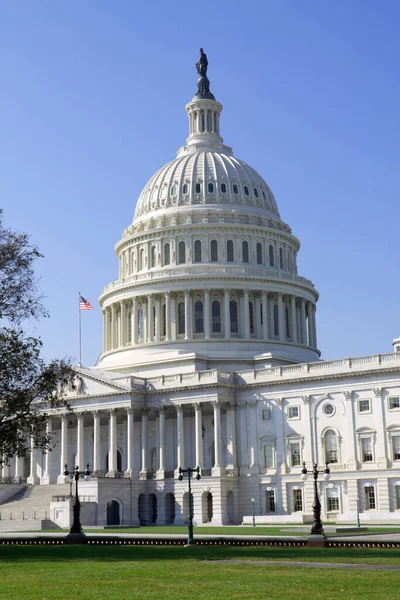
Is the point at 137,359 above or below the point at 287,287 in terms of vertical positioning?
below

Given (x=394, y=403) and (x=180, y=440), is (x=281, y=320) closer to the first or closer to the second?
(x=180, y=440)

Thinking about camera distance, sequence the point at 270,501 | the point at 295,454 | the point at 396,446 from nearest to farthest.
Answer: the point at 396,446 → the point at 295,454 → the point at 270,501

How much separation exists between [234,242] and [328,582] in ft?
325

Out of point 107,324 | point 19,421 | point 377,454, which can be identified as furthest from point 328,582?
point 107,324

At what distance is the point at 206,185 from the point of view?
131 metres

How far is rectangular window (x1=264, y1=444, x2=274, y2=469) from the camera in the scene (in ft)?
338

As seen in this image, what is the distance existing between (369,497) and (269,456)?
493 inches

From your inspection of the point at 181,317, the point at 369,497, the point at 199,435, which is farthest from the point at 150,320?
the point at 369,497

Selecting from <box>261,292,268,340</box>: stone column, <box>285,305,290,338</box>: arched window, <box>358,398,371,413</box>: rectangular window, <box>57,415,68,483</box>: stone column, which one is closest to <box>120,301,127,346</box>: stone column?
<box>57,415,68,483</box>: stone column

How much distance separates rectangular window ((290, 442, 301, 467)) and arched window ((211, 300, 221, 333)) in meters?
24.8

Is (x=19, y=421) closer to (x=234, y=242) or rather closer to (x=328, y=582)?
(x=328, y=582)

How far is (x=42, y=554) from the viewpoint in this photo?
4672cm

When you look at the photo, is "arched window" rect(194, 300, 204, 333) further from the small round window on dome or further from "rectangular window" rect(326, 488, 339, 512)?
"rectangular window" rect(326, 488, 339, 512)

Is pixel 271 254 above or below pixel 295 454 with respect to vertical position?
above
